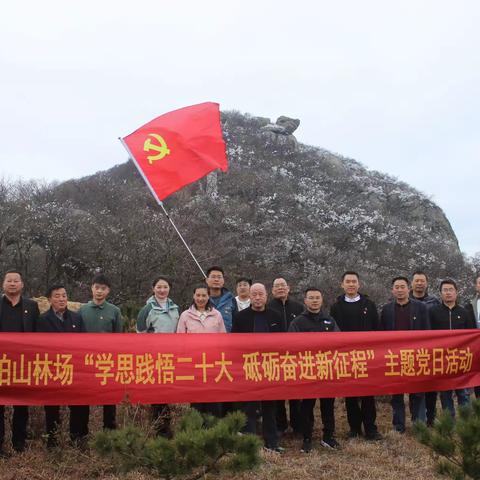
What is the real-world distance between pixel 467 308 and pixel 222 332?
280cm

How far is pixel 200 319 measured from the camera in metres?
5.62

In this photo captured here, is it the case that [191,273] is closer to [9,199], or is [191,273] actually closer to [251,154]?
[9,199]

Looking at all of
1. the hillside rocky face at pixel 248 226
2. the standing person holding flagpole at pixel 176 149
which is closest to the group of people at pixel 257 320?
the standing person holding flagpole at pixel 176 149

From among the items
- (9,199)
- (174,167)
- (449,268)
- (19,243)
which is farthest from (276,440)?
(449,268)

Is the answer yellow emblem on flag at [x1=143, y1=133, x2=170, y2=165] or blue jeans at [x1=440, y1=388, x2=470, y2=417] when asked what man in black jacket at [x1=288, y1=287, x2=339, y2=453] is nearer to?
blue jeans at [x1=440, y1=388, x2=470, y2=417]

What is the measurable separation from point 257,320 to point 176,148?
2.46 m

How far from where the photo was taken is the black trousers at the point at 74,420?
5320mm

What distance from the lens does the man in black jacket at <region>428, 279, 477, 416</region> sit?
6.32 meters

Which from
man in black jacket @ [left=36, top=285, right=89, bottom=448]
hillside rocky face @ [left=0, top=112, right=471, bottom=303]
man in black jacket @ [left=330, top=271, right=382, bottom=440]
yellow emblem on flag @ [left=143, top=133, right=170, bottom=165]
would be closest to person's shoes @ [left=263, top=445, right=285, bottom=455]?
man in black jacket @ [left=330, top=271, right=382, bottom=440]

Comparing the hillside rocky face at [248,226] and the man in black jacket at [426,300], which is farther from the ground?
the hillside rocky face at [248,226]

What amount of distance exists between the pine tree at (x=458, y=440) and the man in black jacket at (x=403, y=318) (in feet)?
8.48

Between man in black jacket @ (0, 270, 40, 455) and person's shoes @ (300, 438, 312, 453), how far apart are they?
2.53m

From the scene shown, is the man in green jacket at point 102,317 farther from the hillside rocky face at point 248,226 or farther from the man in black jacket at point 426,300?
the hillside rocky face at point 248,226

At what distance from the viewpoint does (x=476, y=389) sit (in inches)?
255
